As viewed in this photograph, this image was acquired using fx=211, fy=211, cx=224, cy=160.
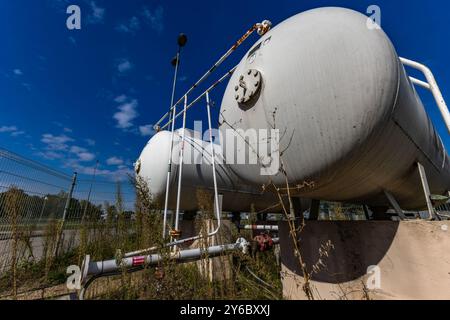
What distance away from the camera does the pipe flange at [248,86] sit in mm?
1824

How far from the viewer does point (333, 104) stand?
4.98 ft

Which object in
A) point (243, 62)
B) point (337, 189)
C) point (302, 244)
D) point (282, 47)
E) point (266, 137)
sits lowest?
point (302, 244)

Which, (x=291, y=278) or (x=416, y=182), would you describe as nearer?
(x=416, y=182)

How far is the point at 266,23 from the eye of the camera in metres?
3.08

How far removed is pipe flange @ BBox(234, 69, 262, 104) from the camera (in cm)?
182
